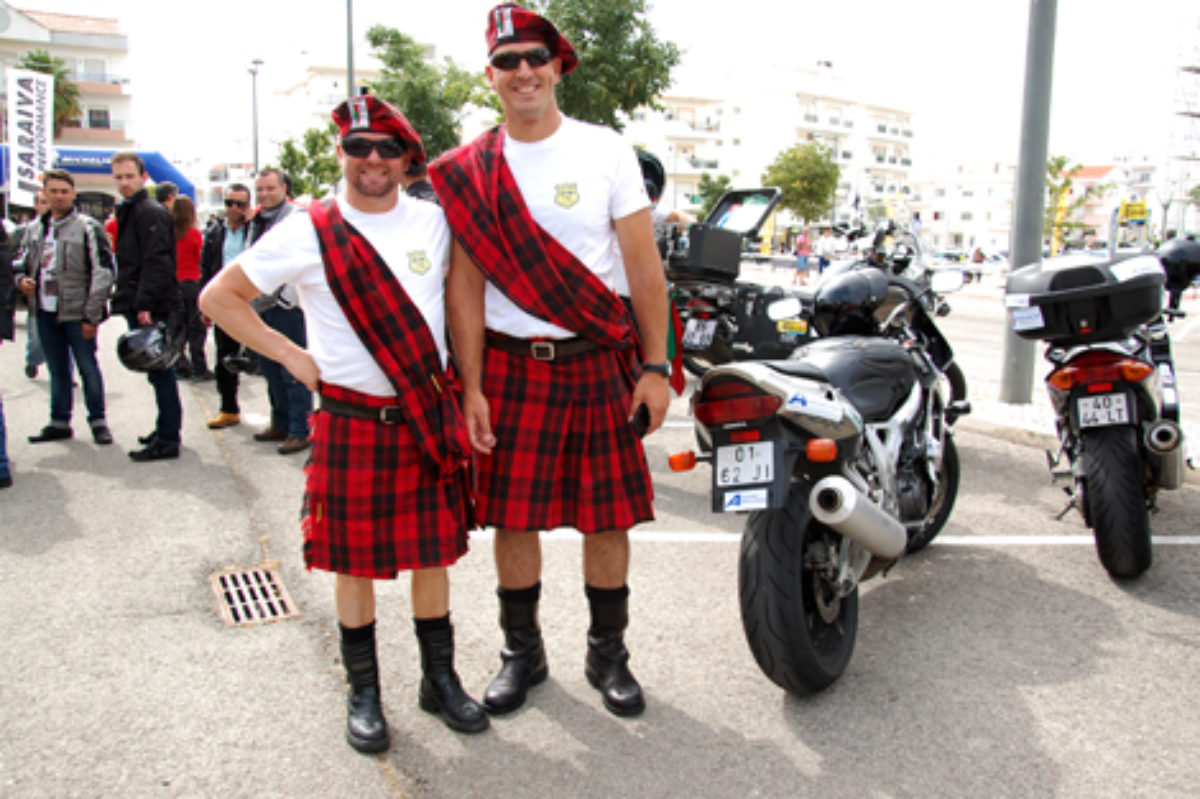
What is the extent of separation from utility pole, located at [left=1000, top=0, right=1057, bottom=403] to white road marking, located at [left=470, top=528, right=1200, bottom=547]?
9.93 ft

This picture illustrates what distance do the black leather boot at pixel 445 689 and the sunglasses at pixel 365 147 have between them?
1.38m

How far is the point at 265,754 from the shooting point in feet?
8.41

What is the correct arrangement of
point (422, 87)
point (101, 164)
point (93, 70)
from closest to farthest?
point (101, 164), point (422, 87), point (93, 70)

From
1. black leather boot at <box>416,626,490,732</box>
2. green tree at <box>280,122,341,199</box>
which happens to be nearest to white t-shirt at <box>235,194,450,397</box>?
black leather boot at <box>416,626,490,732</box>

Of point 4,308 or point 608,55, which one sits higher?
point 608,55

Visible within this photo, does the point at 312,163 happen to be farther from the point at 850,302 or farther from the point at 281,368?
the point at 850,302

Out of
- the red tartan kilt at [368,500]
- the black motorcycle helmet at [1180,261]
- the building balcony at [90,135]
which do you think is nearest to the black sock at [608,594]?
the red tartan kilt at [368,500]

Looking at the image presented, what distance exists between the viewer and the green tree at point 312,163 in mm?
39750

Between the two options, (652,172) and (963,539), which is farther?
(652,172)

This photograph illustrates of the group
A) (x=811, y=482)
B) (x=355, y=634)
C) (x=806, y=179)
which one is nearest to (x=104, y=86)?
(x=806, y=179)

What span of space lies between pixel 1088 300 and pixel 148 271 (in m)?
5.41

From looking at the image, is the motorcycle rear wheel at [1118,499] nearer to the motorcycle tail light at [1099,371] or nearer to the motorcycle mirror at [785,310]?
the motorcycle tail light at [1099,371]

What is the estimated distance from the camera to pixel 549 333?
2.75 meters

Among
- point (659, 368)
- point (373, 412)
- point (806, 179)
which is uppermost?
point (806, 179)
